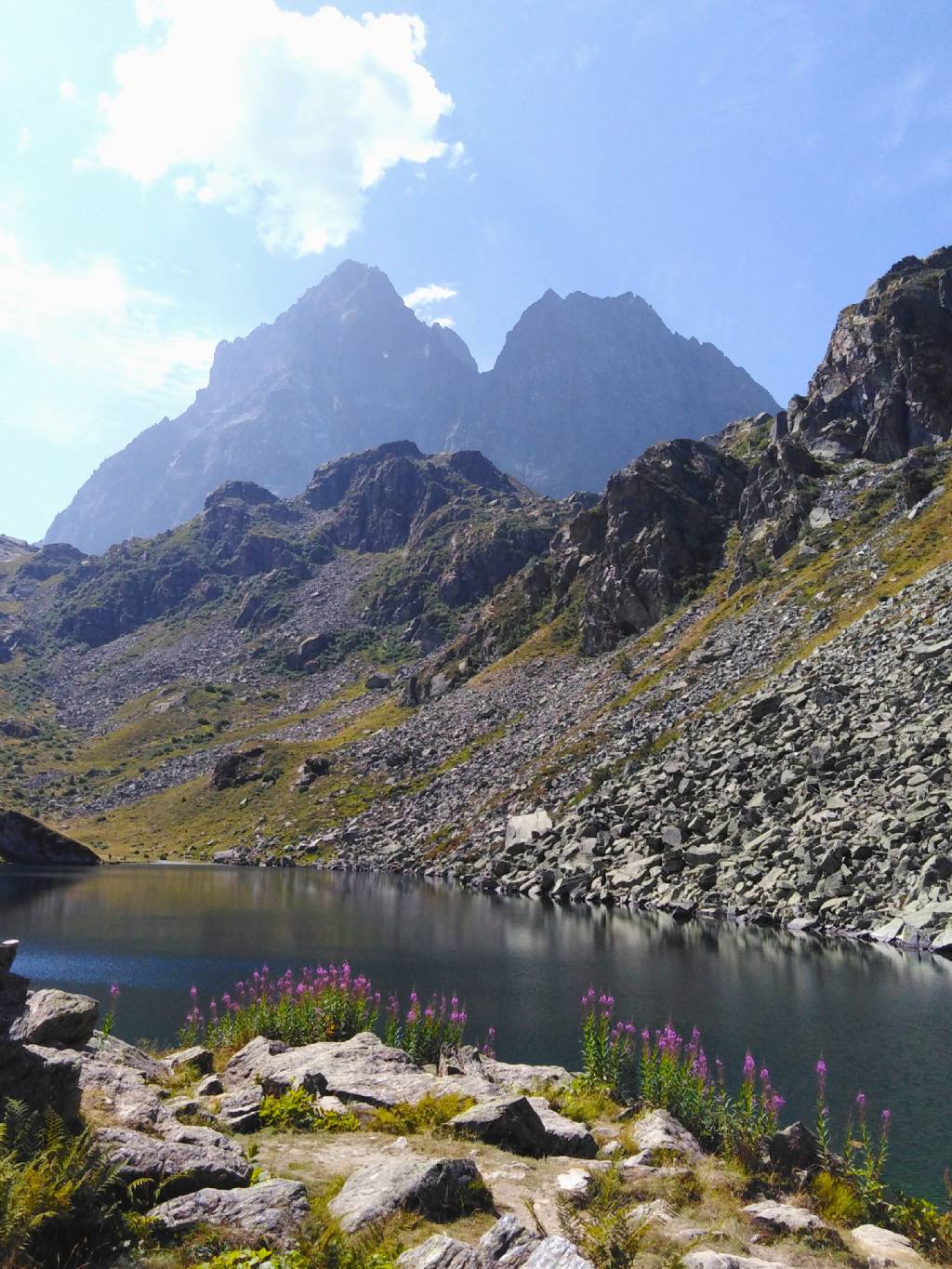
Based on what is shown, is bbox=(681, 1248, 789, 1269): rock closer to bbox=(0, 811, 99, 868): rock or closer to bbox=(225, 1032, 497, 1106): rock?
bbox=(225, 1032, 497, 1106): rock

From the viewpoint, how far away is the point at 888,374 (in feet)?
510

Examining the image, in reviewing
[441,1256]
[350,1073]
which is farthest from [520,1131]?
[441,1256]

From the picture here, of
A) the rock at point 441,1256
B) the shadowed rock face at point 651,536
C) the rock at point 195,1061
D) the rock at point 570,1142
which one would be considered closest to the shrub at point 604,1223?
the rock at point 570,1142

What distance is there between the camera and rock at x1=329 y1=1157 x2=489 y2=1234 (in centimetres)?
1169

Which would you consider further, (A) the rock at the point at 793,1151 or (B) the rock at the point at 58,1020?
(B) the rock at the point at 58,1020

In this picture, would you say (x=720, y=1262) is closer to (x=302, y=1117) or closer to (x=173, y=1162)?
(x=173, y=1162)

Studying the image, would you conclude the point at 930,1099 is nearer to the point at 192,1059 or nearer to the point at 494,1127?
the point at 494,1127

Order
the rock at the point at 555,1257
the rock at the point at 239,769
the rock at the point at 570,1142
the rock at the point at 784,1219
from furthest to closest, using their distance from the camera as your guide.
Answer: the rock at the point at 239,769 < the rock at the point at 570,1142 < the rock at the point at 784,1219 < the rock at the point at 555,1257

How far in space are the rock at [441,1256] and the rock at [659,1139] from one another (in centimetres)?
696

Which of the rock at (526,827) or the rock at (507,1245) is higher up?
the rock at (507,1245)

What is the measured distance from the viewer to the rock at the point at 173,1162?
11.8 meters

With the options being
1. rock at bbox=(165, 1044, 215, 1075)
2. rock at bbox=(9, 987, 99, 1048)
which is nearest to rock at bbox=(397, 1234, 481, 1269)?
rock at bbox=(9, 987, 99, 1048)

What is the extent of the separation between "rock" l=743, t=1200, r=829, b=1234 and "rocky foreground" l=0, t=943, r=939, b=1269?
33 millimetres

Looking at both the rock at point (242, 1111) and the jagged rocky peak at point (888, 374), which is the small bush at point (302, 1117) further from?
the jagged rocky peak at point (888, 374)
